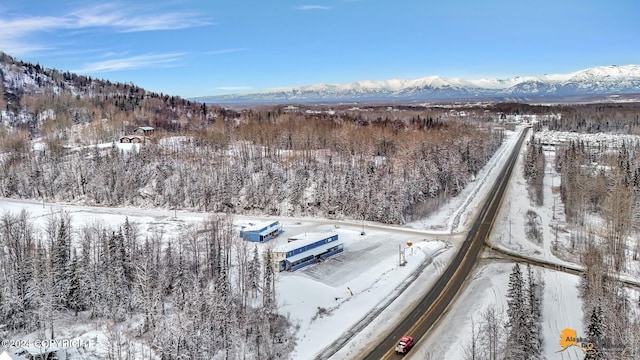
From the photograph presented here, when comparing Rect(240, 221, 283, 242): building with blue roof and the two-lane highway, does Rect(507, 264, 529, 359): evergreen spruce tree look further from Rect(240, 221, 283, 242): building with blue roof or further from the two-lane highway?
Rect(240, 221, 283, 242): building with blue roof

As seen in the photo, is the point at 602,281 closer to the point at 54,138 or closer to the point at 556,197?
the point at 556,197

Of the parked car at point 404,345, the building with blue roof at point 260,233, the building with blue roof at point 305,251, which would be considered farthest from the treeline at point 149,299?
the building with blue roof at point 260,233

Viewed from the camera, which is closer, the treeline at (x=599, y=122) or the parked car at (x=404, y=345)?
the parked car at (x=404, y=345)

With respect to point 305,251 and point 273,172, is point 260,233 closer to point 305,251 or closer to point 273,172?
point 305,251

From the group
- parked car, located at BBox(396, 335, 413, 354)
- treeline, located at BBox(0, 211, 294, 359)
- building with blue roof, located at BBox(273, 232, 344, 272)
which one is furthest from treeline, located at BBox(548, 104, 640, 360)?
building with blue roof, located at BBox(273, 232, 344, 272)

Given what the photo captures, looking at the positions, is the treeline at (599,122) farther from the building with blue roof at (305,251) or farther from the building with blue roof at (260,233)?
the building with blue roof at (260,233)

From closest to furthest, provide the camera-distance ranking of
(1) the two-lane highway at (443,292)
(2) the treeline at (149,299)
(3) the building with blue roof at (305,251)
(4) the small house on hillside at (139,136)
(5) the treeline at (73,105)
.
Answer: (2) the treeline at (149,299)
(1) the two-lane highway at (443,292)
(3) the building with blue roof at (305,251)
(4) the small house on hillside at (139,136)
(5) the treeline at (73,105)
